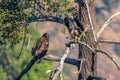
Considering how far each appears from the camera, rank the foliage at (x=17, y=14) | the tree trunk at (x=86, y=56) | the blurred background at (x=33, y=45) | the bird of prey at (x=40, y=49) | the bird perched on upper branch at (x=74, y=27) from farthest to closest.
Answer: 1. the blurred background at (x=33, y=45)
2. the foliage at (x=17, y=14)
3. the tree trunk at (x=86, y=56)
4. the bird of prey at (x=40, y=49)
5. the bird perched on upper branch at (x=74, y=27)

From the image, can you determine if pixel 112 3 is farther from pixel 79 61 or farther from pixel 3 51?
pixel 79 61

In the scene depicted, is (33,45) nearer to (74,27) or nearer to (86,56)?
(86,56)

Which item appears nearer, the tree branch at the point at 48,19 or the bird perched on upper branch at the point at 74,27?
the bird perched on upper branch at the point at 74,27

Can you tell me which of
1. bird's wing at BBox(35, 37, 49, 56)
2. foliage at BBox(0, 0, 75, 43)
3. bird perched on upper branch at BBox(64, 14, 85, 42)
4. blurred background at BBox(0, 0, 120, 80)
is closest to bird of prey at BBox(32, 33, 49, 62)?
bird's wing at BBox(35, 37, 49, 56)

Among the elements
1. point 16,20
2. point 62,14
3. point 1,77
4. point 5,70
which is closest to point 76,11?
point 62,14

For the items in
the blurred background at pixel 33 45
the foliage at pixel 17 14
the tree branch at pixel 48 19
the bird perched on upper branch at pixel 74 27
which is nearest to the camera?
the bird perched on upper branch at pixel 74 27

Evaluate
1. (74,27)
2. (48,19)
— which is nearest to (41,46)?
(48,19)

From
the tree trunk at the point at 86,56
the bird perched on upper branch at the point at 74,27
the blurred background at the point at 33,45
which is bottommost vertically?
the blurred background at the point at 33,45

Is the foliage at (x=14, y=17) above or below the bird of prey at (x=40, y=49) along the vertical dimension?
above

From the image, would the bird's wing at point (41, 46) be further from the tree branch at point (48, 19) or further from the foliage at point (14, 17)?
the foliage at point (14, 17)

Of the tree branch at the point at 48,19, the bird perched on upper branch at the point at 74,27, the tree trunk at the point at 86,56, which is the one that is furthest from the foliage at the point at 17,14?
the bird perched on upper branch at the point at 74,27
